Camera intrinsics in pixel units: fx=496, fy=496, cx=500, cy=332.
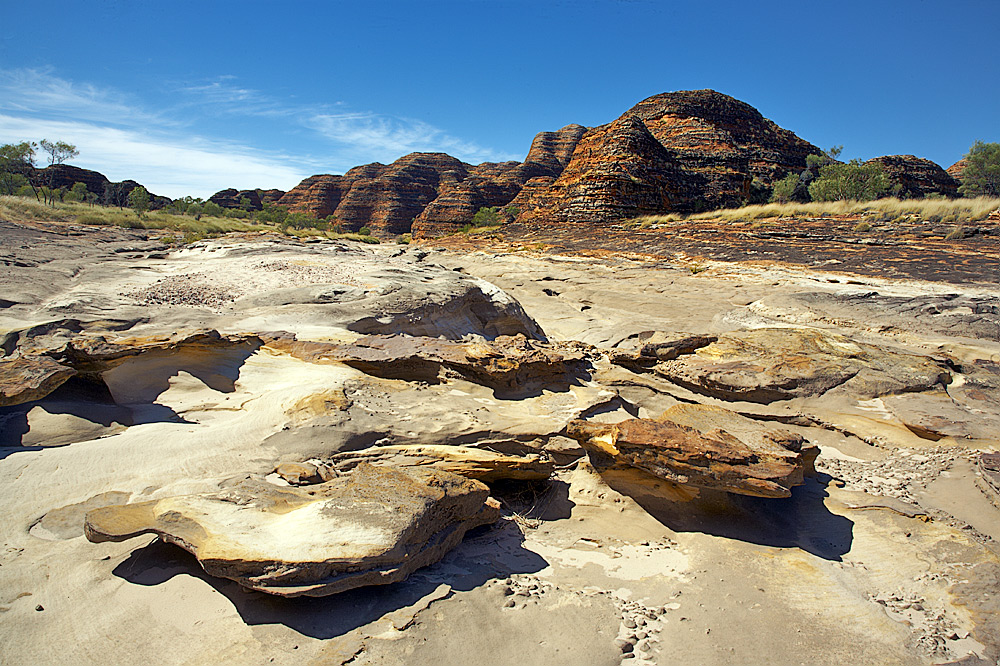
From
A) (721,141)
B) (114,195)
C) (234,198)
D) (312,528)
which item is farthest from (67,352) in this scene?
(234,198)

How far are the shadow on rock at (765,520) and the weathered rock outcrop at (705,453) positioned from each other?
17 cm

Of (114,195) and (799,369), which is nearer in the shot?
(799,369)

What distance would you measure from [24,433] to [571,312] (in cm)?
743

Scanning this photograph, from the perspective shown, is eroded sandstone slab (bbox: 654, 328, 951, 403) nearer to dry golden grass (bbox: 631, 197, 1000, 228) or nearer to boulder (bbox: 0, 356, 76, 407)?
boulder (bbox: 0, 356, 76, 407)

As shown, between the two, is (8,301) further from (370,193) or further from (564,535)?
(370,193)

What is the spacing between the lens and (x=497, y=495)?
3.41 m

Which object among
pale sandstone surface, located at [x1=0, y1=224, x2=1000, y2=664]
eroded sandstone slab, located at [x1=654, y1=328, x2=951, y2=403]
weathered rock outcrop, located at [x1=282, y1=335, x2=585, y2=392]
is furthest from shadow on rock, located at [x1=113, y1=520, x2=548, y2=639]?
eroded sandstone slab, located at [x1=654, y1=328, x2=951, y2=403]

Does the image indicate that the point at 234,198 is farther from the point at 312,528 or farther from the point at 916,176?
the point at 312,528

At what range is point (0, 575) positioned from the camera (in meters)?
2.00

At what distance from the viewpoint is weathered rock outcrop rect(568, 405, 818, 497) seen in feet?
9.65

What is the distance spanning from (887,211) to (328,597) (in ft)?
56.4

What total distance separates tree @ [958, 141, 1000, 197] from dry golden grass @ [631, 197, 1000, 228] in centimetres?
1874

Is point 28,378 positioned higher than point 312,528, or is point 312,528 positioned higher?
point 28,378

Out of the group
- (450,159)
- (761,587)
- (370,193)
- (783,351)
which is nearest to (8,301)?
(761,587)
